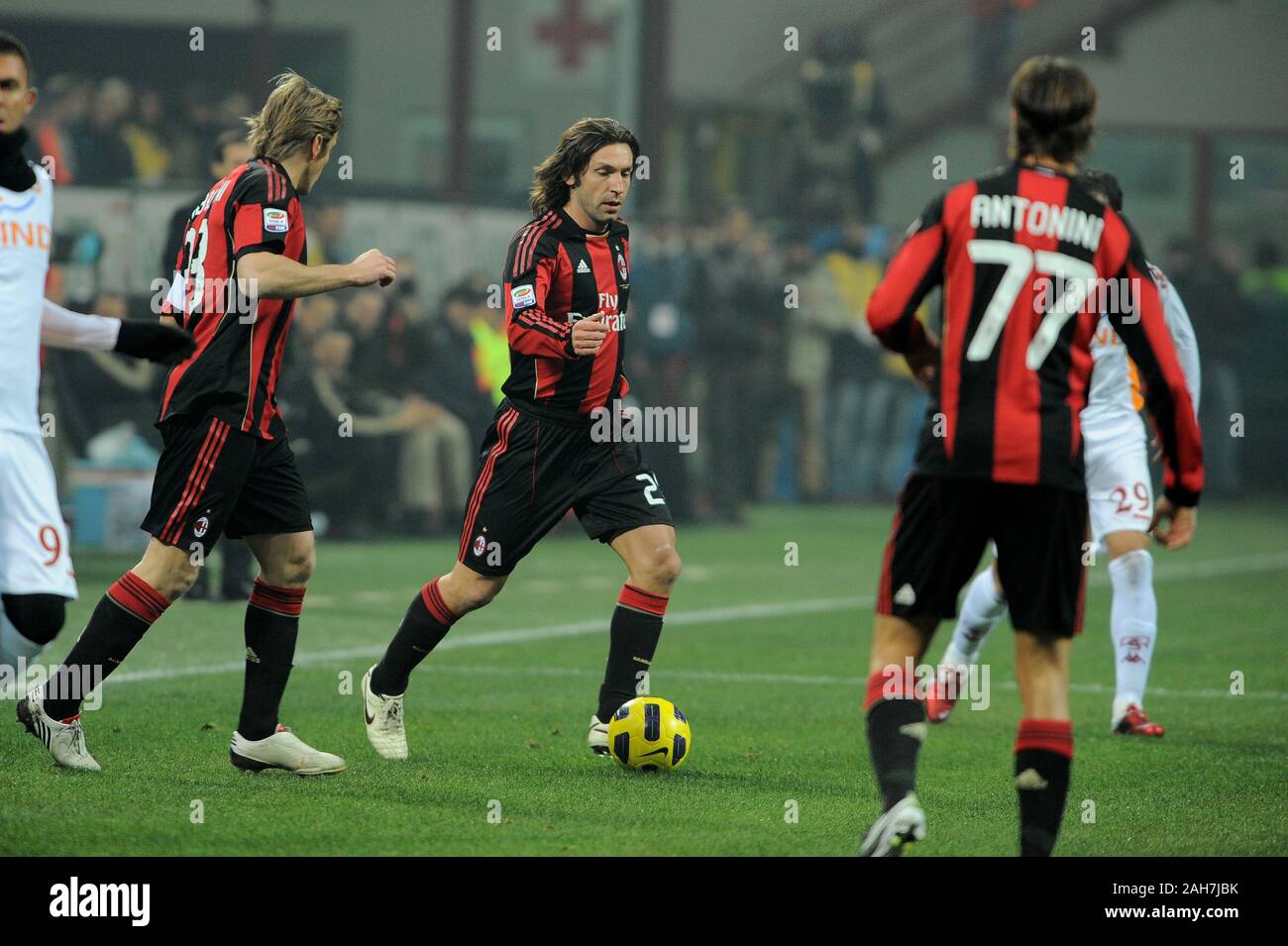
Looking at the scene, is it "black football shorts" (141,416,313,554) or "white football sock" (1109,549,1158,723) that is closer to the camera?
"black football shorts" (141,416,313,554)

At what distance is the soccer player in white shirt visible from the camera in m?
5.44

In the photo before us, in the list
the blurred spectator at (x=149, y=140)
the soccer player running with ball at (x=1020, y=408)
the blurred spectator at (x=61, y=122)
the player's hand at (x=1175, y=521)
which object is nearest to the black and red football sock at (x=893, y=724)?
the soccer player running with ball at (x=1020, y=408)

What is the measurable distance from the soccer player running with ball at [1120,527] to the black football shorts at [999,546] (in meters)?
2.78

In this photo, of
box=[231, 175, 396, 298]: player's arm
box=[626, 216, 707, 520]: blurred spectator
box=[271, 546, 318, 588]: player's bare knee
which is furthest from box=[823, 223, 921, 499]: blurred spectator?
box=[231, 175, 396, 298]: player's arm

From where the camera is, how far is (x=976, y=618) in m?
8.26

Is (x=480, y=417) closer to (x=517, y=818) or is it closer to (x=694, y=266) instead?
(x=694, y=266)

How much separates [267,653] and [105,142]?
11135 millimetres

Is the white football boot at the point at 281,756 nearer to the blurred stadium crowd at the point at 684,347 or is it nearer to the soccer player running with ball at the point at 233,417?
the soccer player running with ball at the point at 233,417

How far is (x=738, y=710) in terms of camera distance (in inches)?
332

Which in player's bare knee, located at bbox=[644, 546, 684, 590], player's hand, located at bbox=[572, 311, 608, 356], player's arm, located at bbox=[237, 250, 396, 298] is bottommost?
player's bare knee, located at bbox=[644, 546, 684, 590]

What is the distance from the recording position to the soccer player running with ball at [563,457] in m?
7.09

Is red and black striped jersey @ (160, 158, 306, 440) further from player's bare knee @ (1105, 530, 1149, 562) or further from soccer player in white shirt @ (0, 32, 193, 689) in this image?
player's bare knee @ (1105, 530, 1149, 562)

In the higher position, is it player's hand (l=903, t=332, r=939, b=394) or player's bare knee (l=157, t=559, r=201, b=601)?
player's hand (l=903, t=332, r=939, b=394)
